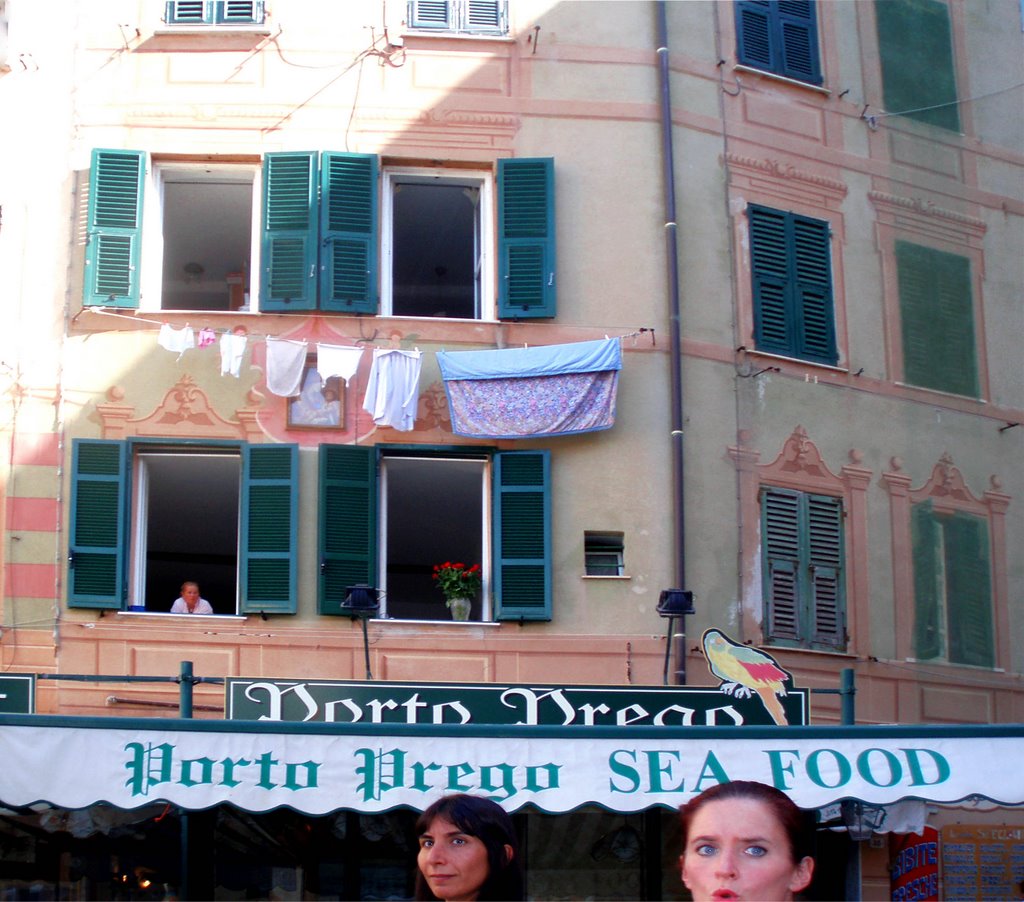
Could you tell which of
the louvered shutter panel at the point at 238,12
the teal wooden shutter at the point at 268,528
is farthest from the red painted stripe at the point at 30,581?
the louvered shutter panel at the point at 238,12

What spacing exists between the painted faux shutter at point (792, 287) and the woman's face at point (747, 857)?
1208 centimetres

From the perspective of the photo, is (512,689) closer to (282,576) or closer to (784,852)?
(282,576)

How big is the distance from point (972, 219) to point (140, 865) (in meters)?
9.49

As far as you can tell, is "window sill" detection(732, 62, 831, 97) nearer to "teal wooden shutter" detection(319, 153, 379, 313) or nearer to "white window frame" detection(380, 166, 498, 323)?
"white window frame" detection(380, 166, 498, 323)

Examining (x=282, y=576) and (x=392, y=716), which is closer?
Answer: (x=392, y=716)

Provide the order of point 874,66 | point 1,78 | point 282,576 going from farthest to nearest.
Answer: point 874,66
point 1,78
point 282,576

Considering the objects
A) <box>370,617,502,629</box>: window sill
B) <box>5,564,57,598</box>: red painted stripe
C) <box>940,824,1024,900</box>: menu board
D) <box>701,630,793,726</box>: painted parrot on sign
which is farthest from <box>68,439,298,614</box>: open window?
<box>940,824,1024,900</box>: menu board

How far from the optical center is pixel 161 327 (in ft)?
49.6

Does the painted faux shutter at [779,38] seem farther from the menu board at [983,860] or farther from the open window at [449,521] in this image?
the menu board at [983,860]

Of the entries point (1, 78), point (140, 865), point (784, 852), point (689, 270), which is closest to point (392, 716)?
point (140, 865)

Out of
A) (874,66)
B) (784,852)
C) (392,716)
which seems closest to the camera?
(784,852)

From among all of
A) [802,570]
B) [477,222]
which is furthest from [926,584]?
[477,222]

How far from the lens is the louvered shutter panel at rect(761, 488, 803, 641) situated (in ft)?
50.6

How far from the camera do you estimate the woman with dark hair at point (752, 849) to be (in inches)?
160
